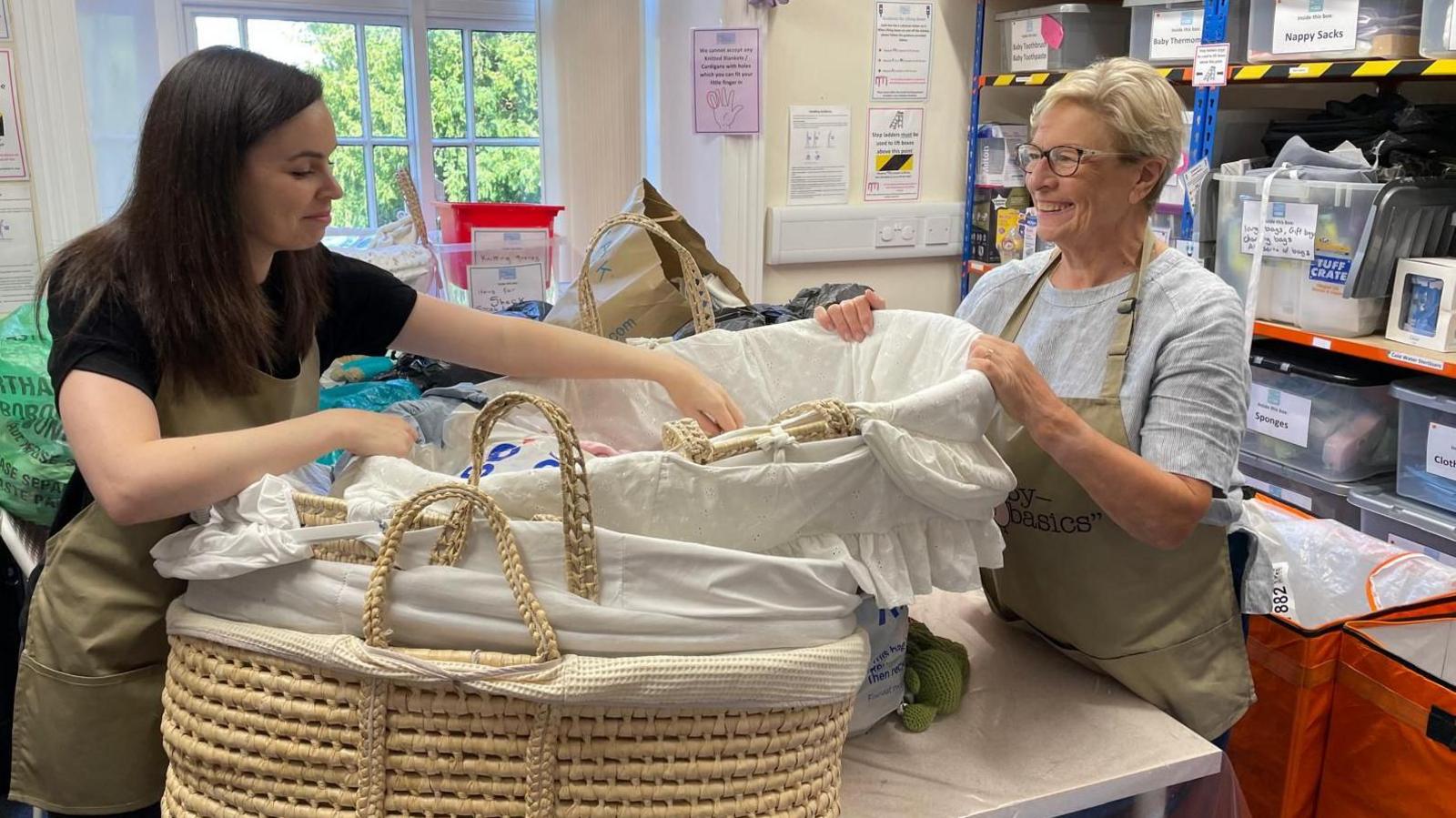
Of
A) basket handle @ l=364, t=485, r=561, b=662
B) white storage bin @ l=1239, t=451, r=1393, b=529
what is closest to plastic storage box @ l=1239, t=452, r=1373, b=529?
white storage bin @ l=1239, t=451, r=1393, b=529

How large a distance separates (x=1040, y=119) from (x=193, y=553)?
110 centimetres

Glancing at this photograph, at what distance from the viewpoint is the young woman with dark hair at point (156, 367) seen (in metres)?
1.04

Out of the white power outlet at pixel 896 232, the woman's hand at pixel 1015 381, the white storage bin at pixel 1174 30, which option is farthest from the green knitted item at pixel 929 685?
the white power outlet at pixel 896 232

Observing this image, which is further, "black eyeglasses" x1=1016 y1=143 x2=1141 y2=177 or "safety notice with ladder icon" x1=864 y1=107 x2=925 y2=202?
"safety notice with ladder icon" x1=864 y1=107 x2=925 y2=202

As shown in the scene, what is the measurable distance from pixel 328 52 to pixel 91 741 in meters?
2.67

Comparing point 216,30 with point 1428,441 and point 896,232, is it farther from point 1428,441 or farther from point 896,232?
point 1428,441

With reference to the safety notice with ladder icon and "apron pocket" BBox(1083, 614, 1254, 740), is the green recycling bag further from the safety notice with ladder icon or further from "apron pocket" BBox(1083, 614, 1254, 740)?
the safety notice with ladder icon

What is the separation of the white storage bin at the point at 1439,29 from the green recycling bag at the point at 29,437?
249cm

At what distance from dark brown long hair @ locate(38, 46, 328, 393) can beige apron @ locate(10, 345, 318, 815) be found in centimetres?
6

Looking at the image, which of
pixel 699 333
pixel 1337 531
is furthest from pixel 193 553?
pixel 1337 531

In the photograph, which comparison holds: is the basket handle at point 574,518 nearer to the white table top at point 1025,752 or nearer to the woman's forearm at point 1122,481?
the white table top at point 1025,752

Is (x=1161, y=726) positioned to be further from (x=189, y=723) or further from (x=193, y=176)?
(x=193, y=176)

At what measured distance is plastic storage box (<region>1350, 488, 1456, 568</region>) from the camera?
7.66 ft

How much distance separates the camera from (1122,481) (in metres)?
1.17
